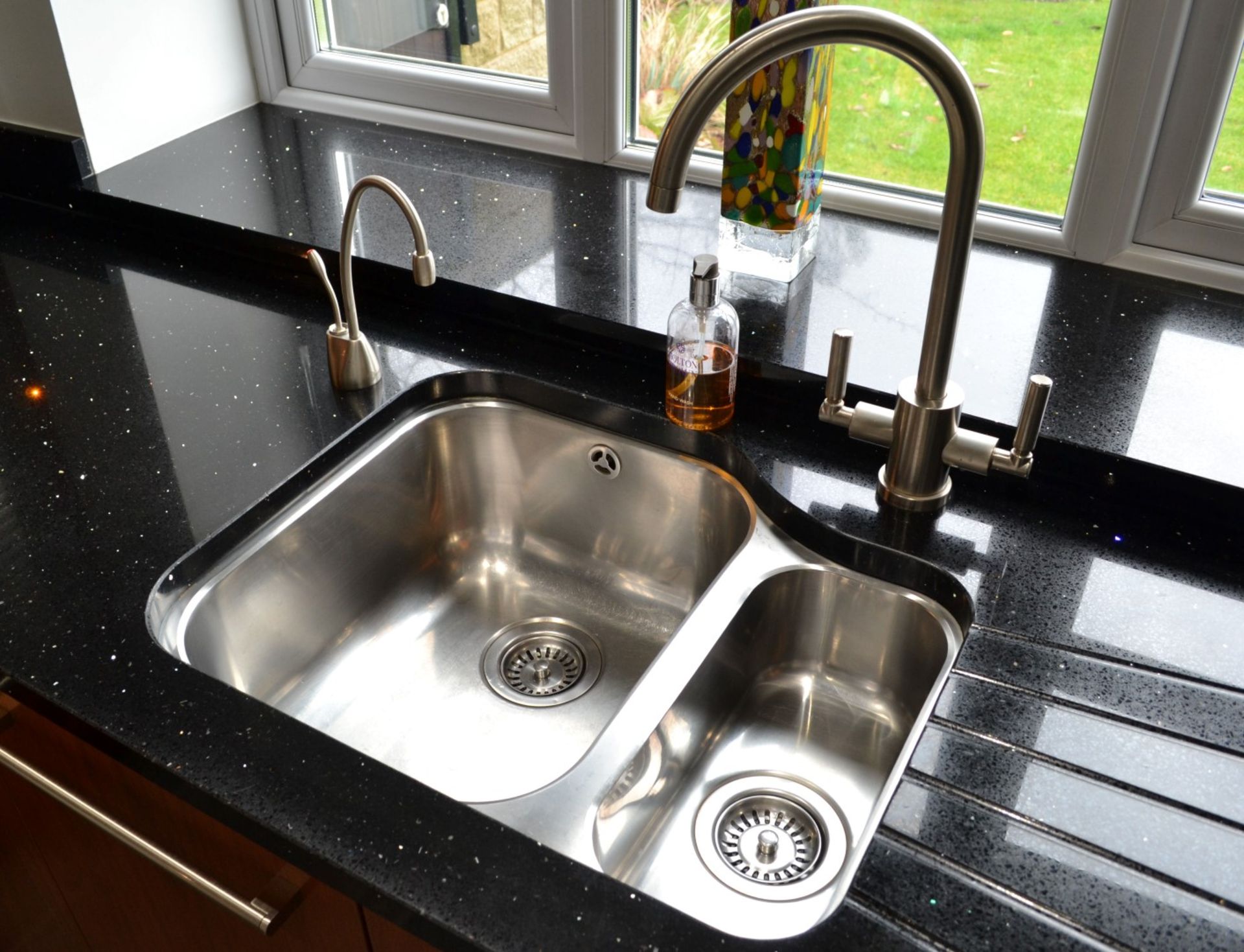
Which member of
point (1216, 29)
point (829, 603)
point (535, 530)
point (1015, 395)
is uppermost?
point (1216, 29)

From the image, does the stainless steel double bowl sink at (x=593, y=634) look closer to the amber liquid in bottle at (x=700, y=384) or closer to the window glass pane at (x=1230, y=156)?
the amber liquid in bottle at (x=700, y=384)

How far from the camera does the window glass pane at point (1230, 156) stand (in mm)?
1216

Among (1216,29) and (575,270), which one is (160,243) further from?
(1216,29)

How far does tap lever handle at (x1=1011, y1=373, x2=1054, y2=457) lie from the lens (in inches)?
37.1

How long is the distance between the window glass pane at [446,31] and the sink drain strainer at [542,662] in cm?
86

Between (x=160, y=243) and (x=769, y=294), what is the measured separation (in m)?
0.88

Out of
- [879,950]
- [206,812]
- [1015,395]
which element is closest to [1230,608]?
[1015,395]

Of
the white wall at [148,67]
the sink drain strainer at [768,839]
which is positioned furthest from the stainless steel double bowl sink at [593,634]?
the white wall at [148,67]

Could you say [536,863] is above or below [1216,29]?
below

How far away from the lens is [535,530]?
1.31 m

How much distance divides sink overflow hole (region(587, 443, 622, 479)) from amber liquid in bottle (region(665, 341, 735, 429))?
0.09 m

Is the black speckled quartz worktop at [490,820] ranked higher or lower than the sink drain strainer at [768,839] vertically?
higher

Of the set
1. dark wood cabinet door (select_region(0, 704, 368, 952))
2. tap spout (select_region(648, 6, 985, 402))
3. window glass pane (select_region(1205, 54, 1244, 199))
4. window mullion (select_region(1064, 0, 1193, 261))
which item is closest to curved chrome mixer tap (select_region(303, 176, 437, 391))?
tap spout (select_region(648, 6, 985, 402))

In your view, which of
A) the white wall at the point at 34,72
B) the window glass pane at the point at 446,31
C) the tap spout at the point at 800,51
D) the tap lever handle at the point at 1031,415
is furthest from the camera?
the window glass pane at the point at 446,31
